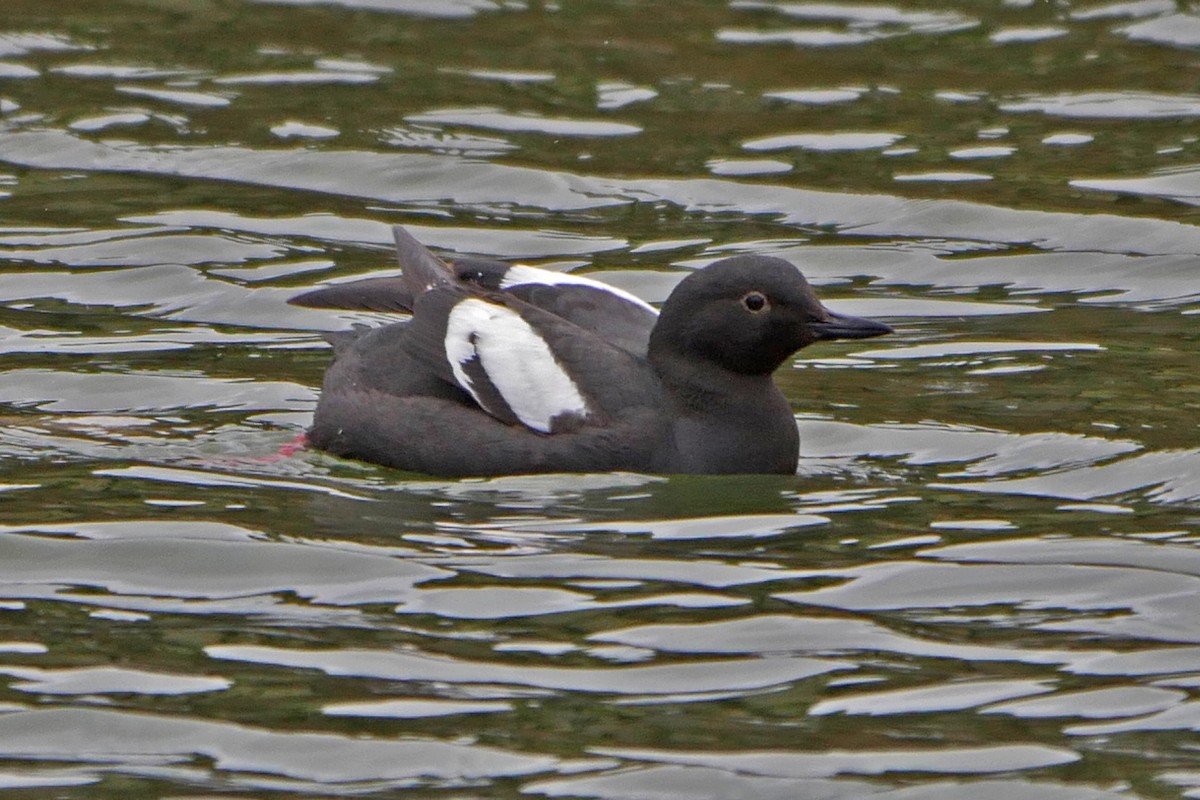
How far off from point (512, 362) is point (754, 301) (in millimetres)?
911

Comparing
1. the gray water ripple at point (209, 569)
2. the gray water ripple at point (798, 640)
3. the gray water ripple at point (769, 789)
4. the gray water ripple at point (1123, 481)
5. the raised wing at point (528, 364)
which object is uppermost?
the raised wing at point (528, 364)

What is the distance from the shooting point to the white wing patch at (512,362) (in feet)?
25.8

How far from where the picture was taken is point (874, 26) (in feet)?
49.5

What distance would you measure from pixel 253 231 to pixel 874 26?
5.31 meters

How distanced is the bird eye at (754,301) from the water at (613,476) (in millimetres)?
637

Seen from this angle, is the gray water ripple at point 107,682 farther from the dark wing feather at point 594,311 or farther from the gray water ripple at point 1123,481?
the gray water ripple at point 1123,481

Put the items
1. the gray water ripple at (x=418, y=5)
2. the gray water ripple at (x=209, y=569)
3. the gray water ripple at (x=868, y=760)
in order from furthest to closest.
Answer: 1. the gray water ripple at (x=418, y=5)
2. the gray water ripple at (x=209, y=569)
3. the gray water ripple at (x=868, y=760)

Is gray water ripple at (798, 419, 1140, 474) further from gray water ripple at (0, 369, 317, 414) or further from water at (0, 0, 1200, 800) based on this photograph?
gray water ripple at (0, 369, 317, 414)

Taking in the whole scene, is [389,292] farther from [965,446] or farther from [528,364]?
[965,446]

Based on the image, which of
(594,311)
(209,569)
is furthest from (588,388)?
(209,569)

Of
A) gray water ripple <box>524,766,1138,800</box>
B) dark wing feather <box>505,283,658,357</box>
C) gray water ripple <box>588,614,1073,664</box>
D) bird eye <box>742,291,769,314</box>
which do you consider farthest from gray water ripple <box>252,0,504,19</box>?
gray water ripple <box>524,766,1138,800</box>

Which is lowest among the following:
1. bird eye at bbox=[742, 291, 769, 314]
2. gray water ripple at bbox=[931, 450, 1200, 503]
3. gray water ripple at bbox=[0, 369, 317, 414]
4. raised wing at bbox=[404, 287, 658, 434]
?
gray water ripple at bbox=[931, 450, 1200, 503]

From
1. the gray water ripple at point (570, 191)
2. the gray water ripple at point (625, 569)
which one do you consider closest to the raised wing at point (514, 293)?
the gray water ripple at point (625, 569)

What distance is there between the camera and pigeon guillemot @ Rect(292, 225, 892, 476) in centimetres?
783
